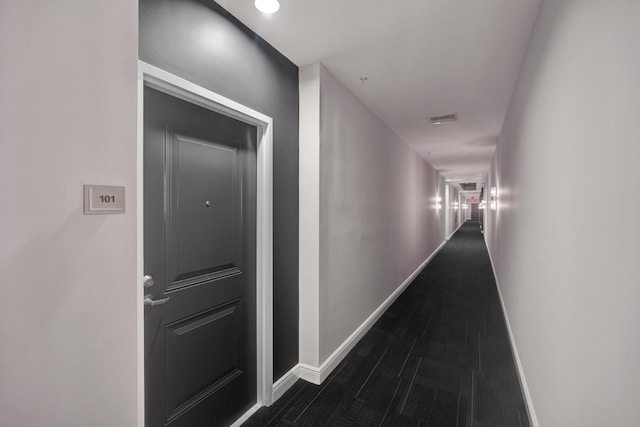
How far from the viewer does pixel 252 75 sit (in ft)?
6.64

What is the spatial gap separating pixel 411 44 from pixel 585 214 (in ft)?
5.67

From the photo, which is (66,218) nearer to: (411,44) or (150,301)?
(150,301)

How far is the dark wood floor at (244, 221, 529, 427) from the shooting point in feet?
6.77

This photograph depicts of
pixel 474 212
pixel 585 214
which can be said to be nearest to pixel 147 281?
pixel 585 214

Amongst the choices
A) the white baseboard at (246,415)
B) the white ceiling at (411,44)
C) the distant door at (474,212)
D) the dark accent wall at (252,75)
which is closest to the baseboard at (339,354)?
the dark accent wall at (252,75)

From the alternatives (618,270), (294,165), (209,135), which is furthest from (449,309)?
(209,135)

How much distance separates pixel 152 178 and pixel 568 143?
2005 millimetres

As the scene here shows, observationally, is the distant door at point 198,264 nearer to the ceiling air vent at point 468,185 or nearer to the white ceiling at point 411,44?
the white ceiling at point 411,44

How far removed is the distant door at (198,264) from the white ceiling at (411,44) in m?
0.82

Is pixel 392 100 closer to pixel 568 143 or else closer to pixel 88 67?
pixel 568 143

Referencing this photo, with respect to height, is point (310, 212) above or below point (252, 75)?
below

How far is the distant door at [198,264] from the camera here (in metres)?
1.51

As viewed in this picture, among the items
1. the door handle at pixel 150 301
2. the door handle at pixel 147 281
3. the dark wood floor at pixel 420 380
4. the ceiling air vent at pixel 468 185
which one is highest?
the ceiling air vent at pixel 468 185

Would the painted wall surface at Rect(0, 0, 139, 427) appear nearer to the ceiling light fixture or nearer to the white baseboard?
the ceiling light fixture
